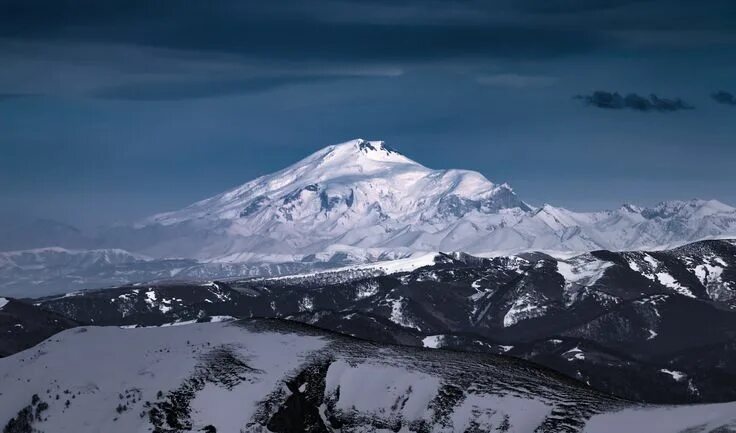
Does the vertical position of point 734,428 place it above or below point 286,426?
above

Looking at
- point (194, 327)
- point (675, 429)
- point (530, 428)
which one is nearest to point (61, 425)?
point (194, 327)

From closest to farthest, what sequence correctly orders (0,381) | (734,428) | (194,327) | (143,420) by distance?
(734,428) < (143,420) < (0,381) < (194,327)

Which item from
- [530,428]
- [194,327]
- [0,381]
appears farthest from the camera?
[194,327]

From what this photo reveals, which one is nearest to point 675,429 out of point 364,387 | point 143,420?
point 364,387

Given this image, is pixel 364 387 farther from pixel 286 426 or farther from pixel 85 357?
pixel 85 357

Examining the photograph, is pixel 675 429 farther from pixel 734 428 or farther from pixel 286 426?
pixel 286 426

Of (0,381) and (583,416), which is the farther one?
(0,381)
